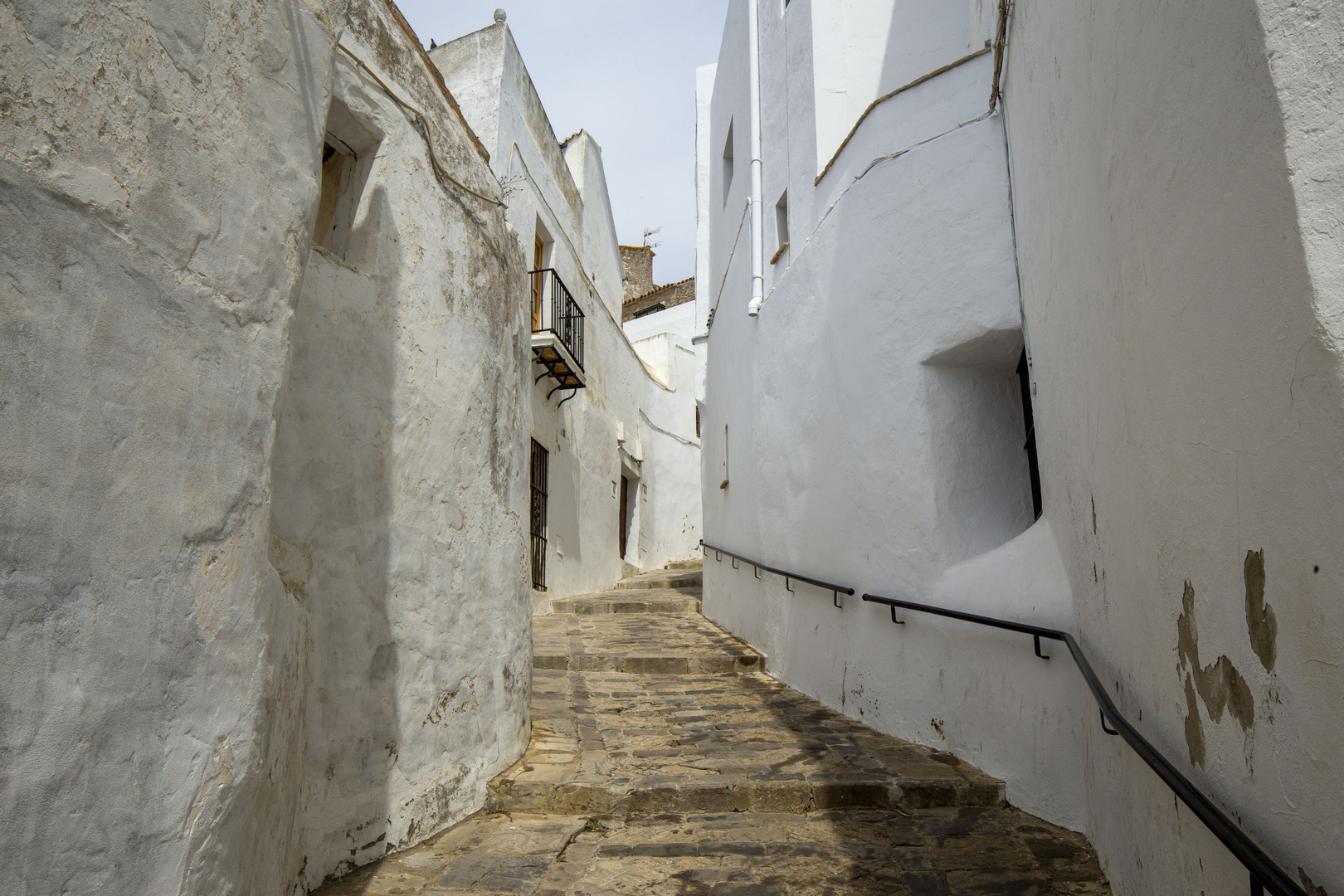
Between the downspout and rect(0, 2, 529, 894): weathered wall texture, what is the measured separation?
4.69m

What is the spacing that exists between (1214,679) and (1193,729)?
8.3 inches

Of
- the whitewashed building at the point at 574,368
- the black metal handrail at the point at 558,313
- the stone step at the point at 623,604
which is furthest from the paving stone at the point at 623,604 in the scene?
the black metal handrail at the point at 558,313

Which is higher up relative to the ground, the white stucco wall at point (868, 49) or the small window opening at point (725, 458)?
the white stucco wall at point (868, 49)

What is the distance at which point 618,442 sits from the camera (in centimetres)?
1468

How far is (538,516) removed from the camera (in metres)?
10.3

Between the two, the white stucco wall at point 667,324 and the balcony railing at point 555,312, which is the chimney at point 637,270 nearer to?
the white stucco wall at point 667,324

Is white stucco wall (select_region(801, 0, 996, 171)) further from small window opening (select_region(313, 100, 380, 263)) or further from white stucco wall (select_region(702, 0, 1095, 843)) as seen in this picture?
small window opening (select_region(313, 100, 380, 263))

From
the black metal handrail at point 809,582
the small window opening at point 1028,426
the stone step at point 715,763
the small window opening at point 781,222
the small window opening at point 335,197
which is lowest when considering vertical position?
the stone step at point 715,763

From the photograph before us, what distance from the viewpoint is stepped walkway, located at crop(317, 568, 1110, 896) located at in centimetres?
307

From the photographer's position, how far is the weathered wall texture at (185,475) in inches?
64.2

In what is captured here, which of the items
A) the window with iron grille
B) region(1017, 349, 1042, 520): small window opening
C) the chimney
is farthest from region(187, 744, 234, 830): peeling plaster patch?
the chimney

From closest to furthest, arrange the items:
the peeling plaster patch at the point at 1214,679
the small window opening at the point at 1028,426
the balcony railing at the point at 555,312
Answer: the peeling plaster patch at the point at 1214,679 < the small window opening at the point at 1028,426 < the balcony railing at the point at 555,312

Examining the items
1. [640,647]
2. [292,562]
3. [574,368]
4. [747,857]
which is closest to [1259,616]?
[747,857]

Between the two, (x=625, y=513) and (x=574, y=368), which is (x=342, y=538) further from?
(x=625, y=513)
